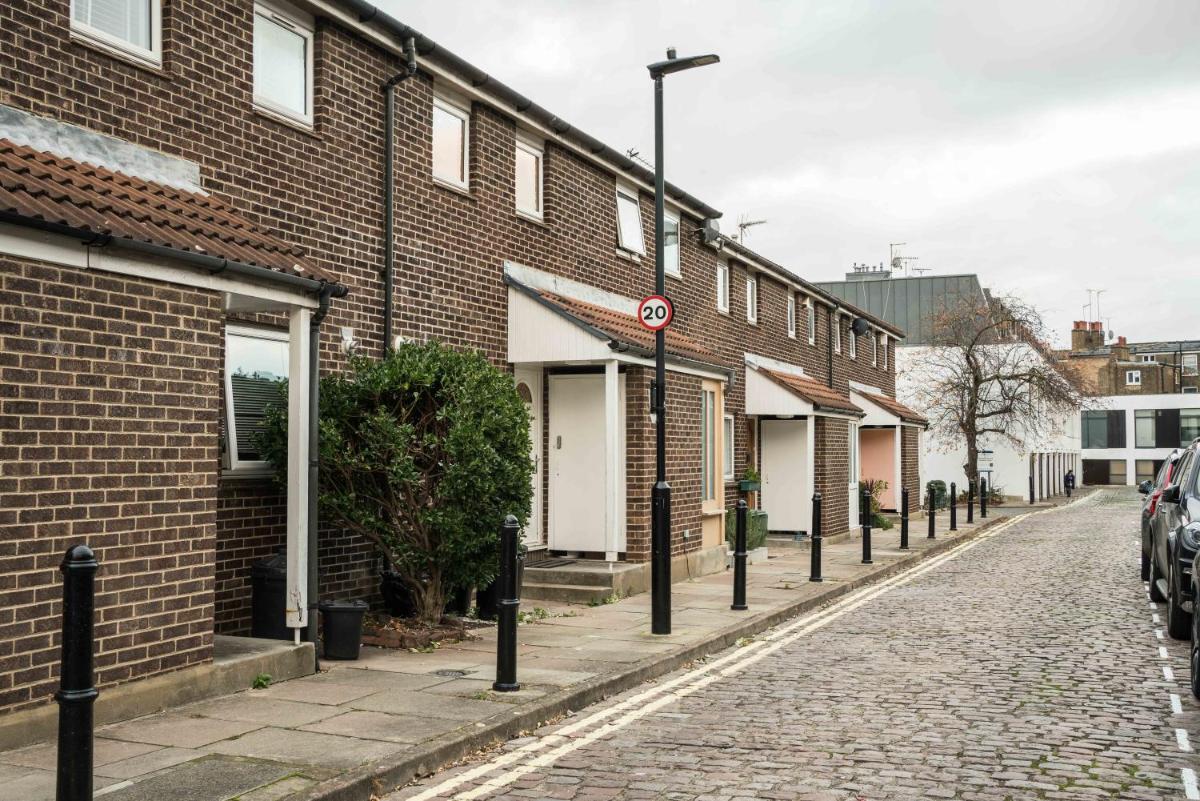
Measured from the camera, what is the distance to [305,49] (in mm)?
10789

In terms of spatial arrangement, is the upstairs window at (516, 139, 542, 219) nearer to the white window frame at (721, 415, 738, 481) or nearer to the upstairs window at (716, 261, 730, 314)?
the upstairs window at (716, 261, 730, 314)

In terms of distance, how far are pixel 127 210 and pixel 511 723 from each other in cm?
406

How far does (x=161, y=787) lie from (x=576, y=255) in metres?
11.1

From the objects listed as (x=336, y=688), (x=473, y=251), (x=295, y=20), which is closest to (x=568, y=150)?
(x=473, y=251)

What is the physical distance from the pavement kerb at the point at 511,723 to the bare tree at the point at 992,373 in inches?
1219

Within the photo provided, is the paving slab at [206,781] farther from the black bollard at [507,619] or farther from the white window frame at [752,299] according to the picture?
the white window frame at [752,299]

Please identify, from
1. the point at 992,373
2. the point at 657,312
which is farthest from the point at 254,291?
the point at 992,373

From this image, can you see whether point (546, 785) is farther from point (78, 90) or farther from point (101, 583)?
point (78, 90)

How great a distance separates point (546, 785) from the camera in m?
6.04

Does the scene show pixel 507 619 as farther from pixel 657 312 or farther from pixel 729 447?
pixel 729 447

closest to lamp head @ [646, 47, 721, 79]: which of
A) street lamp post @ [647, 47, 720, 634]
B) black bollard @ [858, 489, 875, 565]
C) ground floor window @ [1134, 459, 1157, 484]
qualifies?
street lamp post @ [647, 47, 720, 634]

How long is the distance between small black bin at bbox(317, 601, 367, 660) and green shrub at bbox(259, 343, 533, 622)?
0.81 metres

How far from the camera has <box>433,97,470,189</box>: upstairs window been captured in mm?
12742

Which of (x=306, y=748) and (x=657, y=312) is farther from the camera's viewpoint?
(x=657, y=312)
